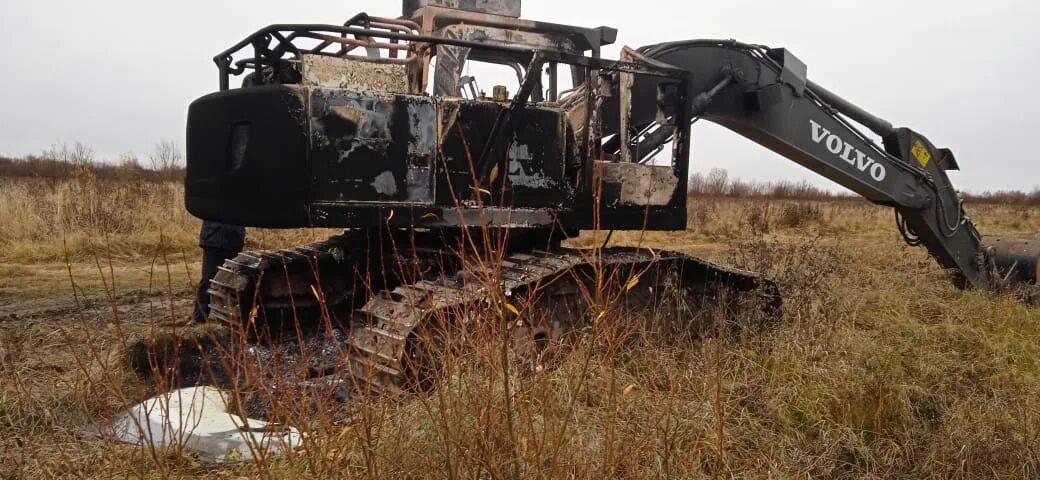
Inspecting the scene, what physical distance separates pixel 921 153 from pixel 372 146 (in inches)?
195

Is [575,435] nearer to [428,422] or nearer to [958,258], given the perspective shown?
[428,422]

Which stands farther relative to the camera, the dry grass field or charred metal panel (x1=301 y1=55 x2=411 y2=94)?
charred metal panel (x1=301 y1=55 x2=411 y2=94)

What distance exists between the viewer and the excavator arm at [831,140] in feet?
18.9

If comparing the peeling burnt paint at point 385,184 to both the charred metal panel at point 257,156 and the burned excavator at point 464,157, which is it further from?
the charred metal panel at point 257,156

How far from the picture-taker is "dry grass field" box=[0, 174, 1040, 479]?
2.71 metres

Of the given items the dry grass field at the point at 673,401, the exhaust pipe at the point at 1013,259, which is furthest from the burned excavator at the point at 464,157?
the exhaust pipe at the point at 1013,259

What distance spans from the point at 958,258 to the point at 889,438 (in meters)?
4.06

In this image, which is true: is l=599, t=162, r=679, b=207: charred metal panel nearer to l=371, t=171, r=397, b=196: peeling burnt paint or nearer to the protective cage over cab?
the protective cage over cab

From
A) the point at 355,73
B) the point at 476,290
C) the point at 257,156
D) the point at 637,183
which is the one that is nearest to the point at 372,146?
the point at 355,73

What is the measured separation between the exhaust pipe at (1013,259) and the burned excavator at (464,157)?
1288 millimetres

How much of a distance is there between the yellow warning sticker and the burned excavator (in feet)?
0.78

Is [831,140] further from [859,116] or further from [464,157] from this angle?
[464,157]

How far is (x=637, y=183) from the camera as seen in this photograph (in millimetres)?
4945

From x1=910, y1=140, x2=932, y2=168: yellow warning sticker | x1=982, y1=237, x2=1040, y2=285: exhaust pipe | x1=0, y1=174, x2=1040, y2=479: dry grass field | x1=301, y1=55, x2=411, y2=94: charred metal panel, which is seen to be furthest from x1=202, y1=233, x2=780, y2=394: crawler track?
x1=982, y1=237, x2=1040, y2=285: exhaust pipe
